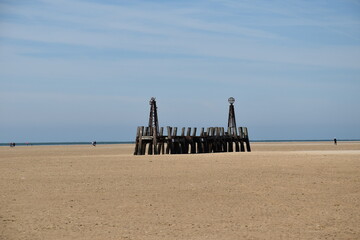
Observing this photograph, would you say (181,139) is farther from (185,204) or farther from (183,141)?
(185,204)

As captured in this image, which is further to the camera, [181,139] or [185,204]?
[181,139]

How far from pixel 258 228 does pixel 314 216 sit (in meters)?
1.39

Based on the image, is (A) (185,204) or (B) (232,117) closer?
(A) (185,204)

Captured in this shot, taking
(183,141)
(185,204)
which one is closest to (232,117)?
(183,141)

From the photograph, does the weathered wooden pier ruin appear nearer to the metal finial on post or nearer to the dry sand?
the metal finial on post

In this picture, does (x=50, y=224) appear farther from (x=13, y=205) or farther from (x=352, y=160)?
(x=352, y=160)

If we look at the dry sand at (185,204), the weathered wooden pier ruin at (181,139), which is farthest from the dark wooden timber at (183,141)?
the dry sand at (185,204)

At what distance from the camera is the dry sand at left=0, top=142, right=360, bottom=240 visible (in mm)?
9305

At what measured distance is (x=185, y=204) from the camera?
11.6 metres

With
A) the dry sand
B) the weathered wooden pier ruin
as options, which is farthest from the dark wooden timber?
the dry sand

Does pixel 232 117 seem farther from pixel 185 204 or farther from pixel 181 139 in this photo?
pixel 185 204

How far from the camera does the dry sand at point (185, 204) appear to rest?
366 inches

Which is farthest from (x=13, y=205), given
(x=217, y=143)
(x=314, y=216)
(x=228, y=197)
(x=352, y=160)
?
(x=217, y=143)

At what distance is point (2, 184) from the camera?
50.0 feet
